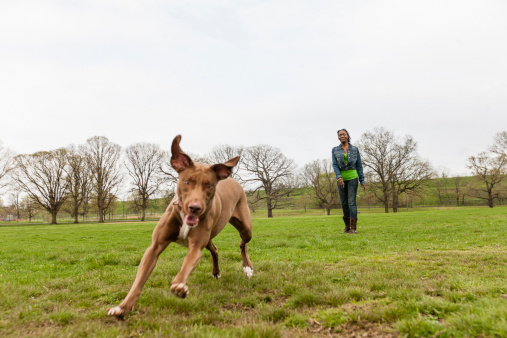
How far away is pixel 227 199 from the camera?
13.5ft

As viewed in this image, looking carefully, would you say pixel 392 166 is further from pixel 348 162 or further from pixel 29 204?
pixel 29 204

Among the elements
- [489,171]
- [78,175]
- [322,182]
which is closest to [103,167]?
[78,175]

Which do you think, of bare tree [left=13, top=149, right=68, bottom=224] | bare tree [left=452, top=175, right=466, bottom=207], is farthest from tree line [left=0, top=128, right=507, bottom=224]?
bare tree [left=452, top=175, right=466, bottom=207]

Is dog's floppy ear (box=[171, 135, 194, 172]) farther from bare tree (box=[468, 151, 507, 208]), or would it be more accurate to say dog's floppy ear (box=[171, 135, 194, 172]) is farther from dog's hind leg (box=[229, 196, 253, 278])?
bare tree (box=[468, 151, 507, 208])

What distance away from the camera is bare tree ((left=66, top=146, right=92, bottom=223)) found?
159 feet

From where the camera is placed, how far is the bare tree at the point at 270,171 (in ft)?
168

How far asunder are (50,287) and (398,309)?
4.73 meters

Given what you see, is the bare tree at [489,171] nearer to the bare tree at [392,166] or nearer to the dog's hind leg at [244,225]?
the bare tree at [392,166]

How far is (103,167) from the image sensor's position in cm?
4869

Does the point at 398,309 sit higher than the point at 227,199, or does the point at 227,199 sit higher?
the point at 227,199

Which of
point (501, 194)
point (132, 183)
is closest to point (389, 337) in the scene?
point (132, 183)

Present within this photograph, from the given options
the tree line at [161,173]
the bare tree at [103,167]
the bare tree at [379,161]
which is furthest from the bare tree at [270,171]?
the bare tree at [103,167]

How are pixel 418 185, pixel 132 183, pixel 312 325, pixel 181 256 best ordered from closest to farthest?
pixel 312 325 → pixel 181 256 → pixel 418 185 → pixel 132 183

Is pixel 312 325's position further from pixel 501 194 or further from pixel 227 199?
pixel 501 194
